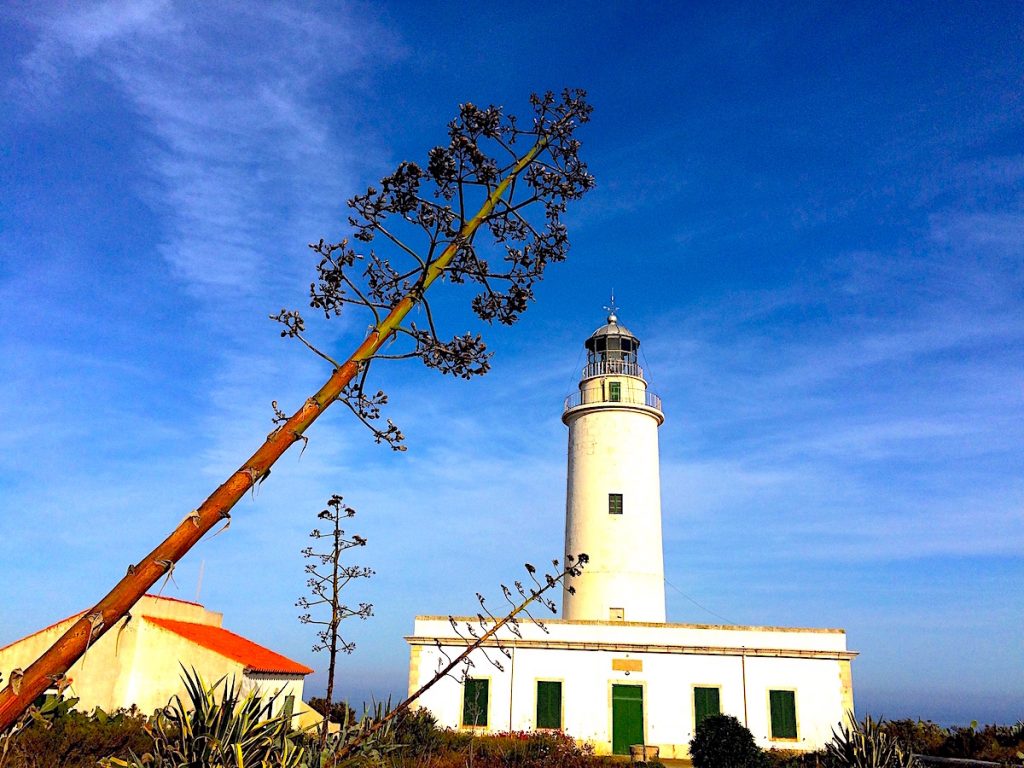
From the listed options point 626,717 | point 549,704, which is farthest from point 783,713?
point 549,704

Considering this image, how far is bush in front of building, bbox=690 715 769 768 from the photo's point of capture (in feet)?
58.6

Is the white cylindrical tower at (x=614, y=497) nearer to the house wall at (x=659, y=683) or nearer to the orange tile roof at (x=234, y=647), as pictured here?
the house wall at (x=659, y=683)

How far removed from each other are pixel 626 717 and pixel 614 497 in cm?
736

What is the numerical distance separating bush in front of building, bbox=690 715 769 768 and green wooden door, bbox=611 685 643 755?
3947 millimetres

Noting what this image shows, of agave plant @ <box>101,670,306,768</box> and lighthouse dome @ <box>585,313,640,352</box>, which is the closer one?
agave plant @ <box>101,670,306,768</box>

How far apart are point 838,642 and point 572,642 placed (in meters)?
8.80

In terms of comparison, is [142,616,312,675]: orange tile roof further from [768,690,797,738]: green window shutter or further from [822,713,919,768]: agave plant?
[822,713,919,768]: agave plant

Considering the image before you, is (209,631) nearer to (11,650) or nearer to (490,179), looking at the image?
(11,650)

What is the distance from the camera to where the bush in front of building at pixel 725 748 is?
17875 millimetres

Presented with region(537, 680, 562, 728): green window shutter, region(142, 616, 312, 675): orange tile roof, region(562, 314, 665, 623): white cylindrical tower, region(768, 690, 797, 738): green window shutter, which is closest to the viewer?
region(142, 616, 312, 675): orange tile roof

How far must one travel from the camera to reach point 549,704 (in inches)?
918

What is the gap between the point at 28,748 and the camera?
10789 mm

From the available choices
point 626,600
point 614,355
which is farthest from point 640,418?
point 626,600

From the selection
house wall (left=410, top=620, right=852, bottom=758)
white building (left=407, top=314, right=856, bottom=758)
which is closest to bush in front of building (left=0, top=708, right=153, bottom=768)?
white building (left=407, top=314, right=856, bottom=758)
